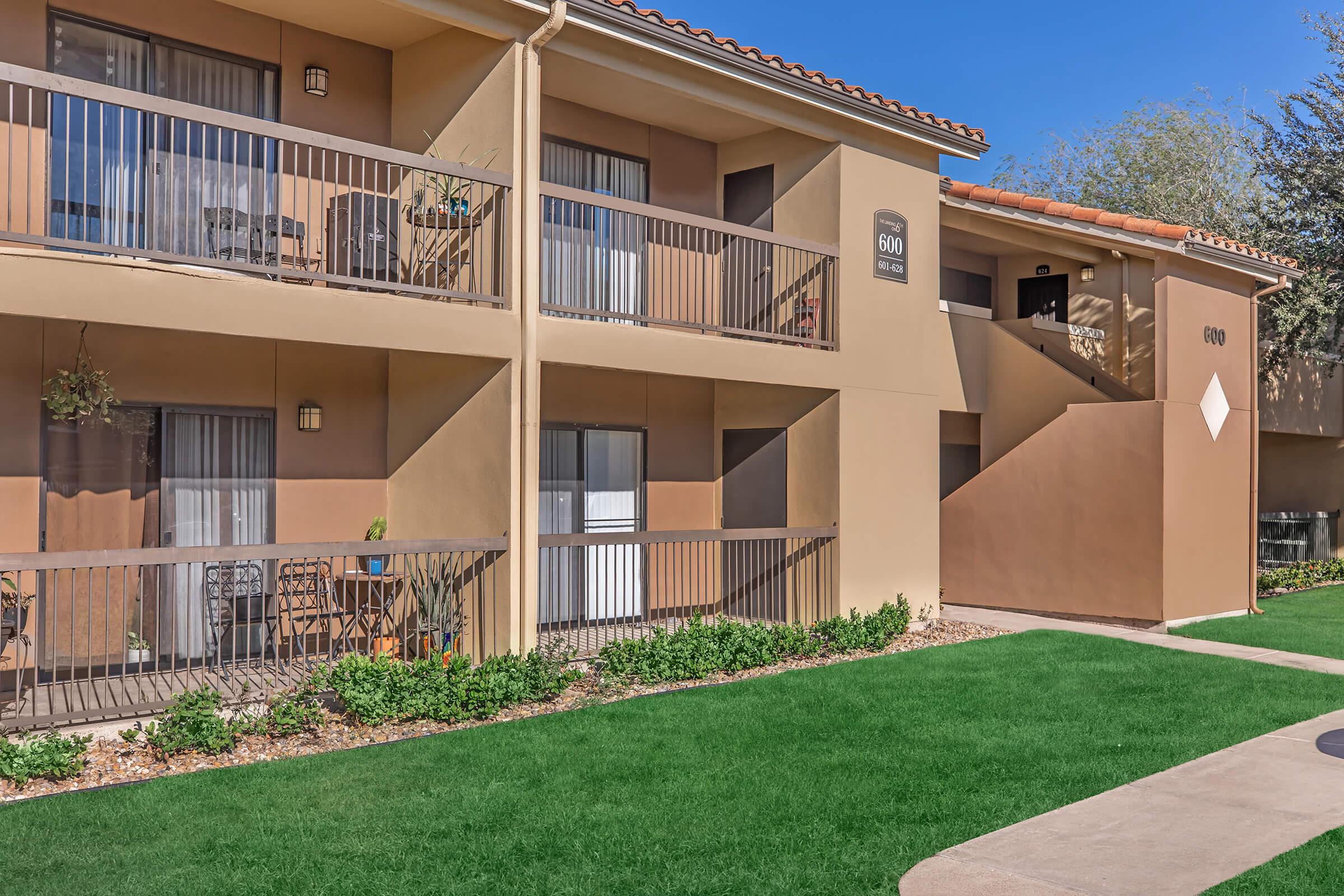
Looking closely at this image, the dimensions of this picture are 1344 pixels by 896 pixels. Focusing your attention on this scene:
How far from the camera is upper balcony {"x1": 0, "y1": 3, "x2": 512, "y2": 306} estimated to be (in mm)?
8820

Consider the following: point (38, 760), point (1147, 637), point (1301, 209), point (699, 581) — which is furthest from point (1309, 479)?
point (38, 760)

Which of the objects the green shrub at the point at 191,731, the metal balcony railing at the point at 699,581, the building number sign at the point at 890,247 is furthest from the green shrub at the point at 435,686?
the building number sign at the point at 890,247

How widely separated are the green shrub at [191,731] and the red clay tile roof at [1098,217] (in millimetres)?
11881

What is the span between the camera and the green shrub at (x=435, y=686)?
845cm

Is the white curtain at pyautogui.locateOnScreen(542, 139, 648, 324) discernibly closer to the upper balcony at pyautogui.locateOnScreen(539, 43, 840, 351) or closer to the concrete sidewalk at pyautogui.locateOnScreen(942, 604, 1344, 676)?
the upper balcony at pyautogui.locateOnScreen(539, 43, 840, 351)

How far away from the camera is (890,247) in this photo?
43.9 ft

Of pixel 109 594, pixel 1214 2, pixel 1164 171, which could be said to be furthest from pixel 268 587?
pixel 1214 2

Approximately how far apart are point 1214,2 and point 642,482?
62.4 metres

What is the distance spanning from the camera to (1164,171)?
35219mm

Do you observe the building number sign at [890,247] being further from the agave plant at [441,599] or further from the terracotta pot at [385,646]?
the terracotta pot at [385,646]

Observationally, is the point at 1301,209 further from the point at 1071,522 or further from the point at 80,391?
the point at 80,391

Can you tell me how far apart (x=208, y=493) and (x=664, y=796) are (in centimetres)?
566

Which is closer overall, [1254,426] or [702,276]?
[702,276]

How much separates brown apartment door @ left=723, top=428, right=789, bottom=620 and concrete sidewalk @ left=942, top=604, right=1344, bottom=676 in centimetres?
297
